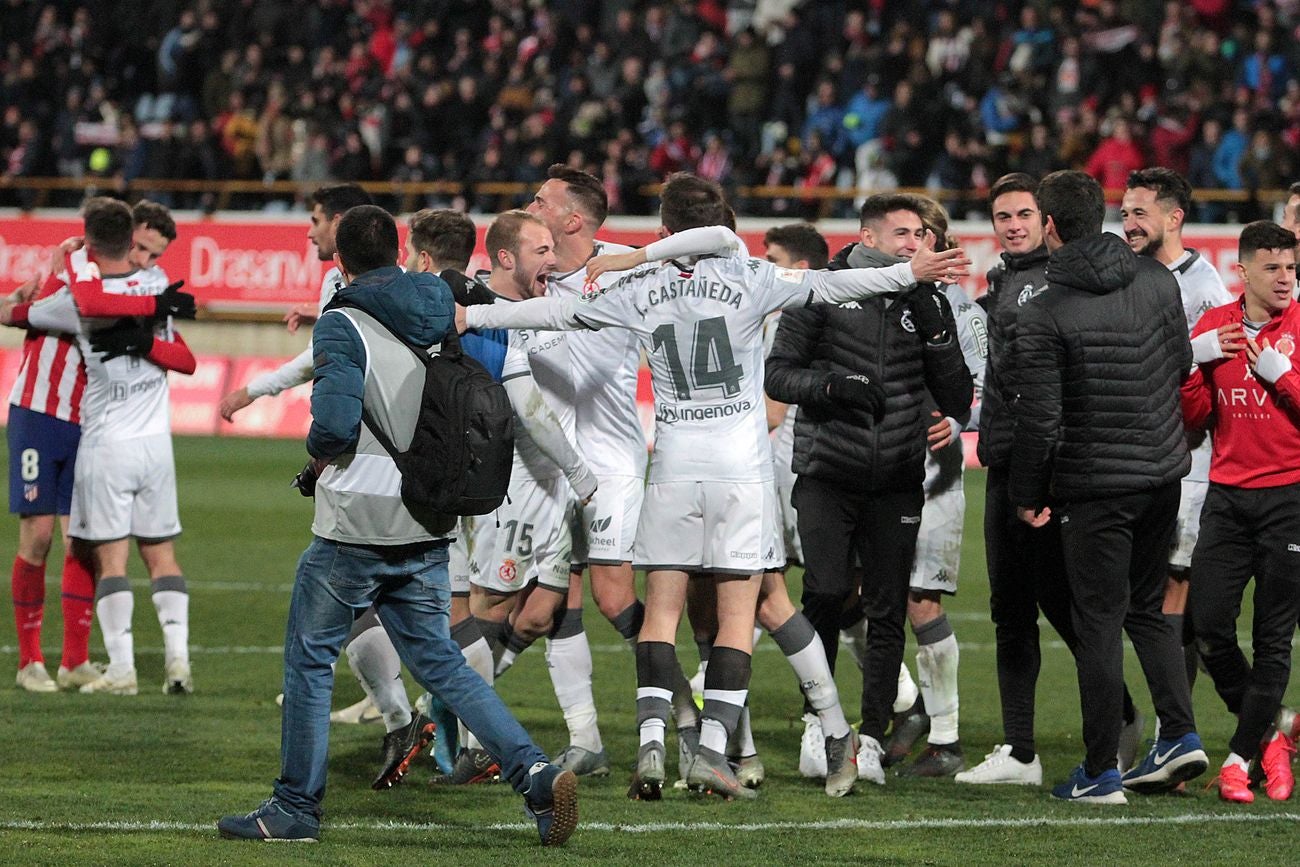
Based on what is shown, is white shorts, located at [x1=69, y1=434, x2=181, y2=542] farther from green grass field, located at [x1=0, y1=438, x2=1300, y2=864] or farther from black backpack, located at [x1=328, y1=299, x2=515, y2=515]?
black backpack, located at [x1=328, y1=299, x2=515, y2=515]

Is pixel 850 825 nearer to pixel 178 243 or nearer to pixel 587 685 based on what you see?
pixel 587 685

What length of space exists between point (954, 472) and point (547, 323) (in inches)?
88.7

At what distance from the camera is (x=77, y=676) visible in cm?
934

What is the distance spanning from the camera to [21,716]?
27.7 ft

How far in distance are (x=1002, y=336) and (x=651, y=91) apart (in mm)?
18912

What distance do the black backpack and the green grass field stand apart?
3.69 ft

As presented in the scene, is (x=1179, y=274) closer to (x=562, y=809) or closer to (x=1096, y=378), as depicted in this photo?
(x=1096, y=378)

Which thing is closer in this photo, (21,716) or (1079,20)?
(21,716)

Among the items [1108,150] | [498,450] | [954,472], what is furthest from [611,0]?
[498,450]

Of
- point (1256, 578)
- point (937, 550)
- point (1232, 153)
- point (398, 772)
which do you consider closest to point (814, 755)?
point (937, 550)

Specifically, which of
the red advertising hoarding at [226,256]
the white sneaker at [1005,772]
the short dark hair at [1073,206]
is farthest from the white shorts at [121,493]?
the red advertising hoarding at [226,256]

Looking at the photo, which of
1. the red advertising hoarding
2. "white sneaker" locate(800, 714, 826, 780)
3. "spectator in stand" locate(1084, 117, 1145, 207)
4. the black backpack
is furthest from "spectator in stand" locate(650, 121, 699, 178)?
the black backpack

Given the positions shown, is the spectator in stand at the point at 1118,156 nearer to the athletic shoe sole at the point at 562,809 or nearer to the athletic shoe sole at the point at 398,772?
the athletic shoe sole at the point at 398,772

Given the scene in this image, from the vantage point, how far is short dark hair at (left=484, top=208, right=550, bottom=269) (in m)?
7.25
